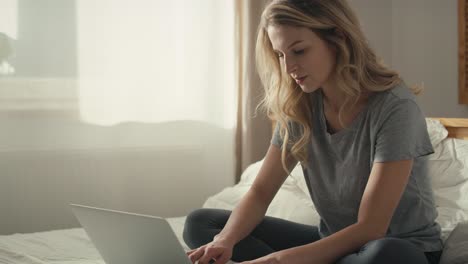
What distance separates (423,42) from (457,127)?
0.87 meters

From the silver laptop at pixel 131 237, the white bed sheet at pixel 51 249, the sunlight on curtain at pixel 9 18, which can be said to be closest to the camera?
the silver laptop at pixel 131 237

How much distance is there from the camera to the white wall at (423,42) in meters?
2.90

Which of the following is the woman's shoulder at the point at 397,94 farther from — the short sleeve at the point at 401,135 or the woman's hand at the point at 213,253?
the woman's hand at the point at 213,253

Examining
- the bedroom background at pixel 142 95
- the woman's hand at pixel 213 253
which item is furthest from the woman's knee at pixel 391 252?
the bedroom background at pixel 142 95

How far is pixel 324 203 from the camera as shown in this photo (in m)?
1.55

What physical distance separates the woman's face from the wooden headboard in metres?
0.89

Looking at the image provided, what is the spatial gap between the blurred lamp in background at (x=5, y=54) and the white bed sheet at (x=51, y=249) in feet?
2.81

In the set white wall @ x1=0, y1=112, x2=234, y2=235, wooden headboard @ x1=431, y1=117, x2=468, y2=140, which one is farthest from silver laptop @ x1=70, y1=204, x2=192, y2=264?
white wall @ x1=0, y1=112, x2=234, y2=235

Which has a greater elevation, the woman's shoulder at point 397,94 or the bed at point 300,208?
the woman's shoulder at point 397,94

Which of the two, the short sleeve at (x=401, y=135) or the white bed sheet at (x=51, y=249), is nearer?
the short sleeve at (x=401, y=135)

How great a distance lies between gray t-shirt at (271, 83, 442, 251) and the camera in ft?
4.61

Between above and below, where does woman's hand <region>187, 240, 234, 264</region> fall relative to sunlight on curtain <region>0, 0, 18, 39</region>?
below

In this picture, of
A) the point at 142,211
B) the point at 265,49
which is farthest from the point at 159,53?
the point at 265,49

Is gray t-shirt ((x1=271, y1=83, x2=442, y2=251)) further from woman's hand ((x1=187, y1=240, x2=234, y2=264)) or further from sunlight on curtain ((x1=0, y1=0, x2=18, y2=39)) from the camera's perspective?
sunlight on curtain ((x1=0, y1=0, x2=18, y2=39))
